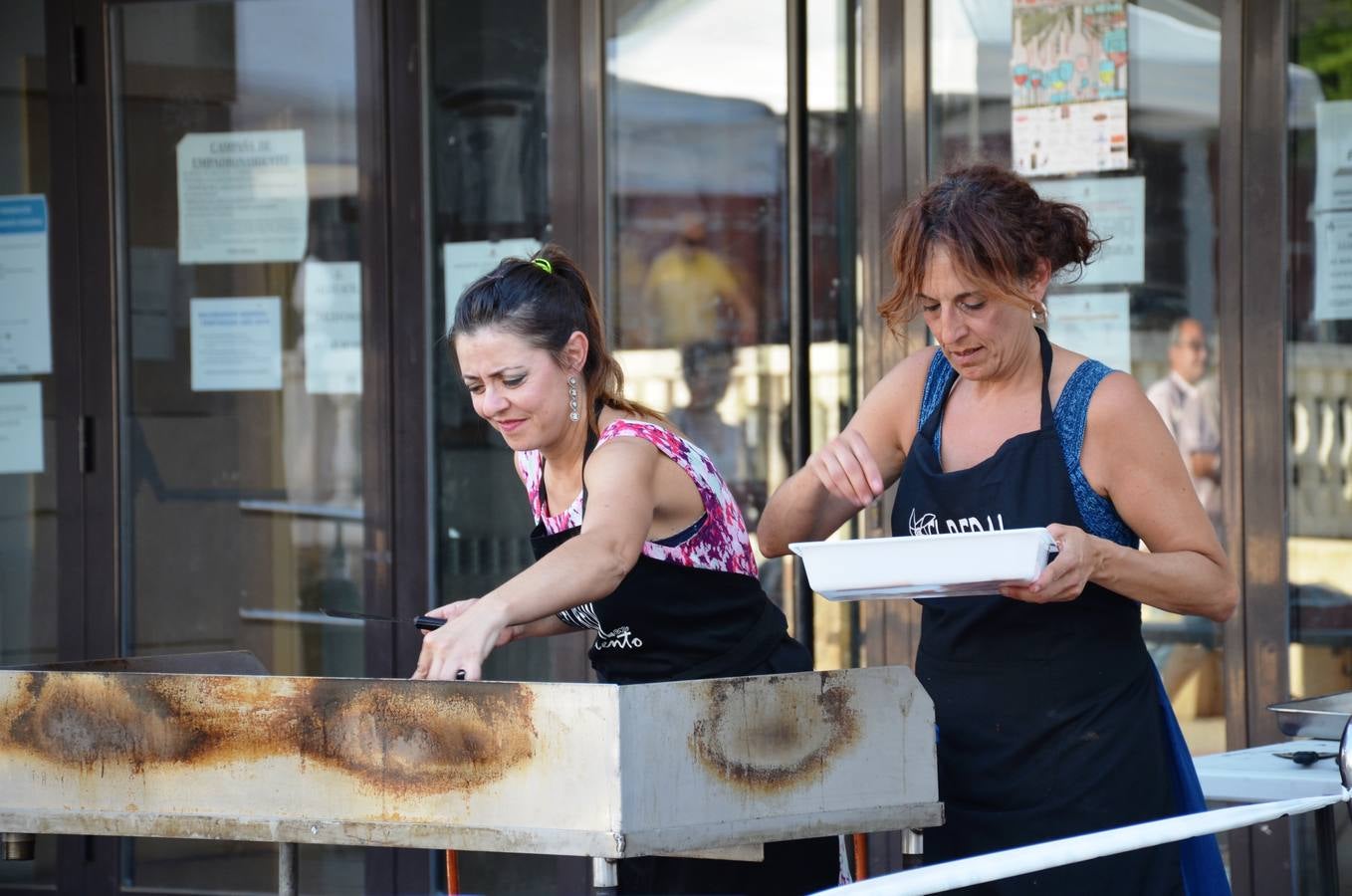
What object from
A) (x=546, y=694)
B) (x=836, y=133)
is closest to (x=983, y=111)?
(x=836, y=133)

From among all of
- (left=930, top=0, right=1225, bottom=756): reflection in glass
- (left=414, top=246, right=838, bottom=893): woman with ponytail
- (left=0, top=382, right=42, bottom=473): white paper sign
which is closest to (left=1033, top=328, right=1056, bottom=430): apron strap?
(left=414, top=246, right=838, bottom=893): woman with ponytail

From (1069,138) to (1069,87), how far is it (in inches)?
5.1

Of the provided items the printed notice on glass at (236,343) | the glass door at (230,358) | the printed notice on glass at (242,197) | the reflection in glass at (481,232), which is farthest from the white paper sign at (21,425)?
the reflection in glass at (481,232)

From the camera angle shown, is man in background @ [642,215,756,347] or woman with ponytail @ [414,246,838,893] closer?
woman with ponytail @ [414,246,838,893]

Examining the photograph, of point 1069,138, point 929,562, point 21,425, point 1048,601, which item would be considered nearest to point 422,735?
point 929,562

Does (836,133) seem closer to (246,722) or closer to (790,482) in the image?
(790,482)

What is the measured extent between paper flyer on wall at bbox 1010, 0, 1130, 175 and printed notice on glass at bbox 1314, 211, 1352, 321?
0.50m

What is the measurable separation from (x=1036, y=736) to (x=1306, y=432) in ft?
6.58

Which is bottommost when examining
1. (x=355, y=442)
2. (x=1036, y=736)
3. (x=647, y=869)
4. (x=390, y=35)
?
(x=647, y=869)

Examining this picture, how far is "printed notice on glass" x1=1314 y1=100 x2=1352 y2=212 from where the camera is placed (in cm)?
374

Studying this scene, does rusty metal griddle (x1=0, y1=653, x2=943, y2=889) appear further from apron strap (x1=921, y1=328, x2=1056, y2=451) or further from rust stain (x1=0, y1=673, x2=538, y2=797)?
apron strap (x1=921, y1=328, x2=1056, y2=451)

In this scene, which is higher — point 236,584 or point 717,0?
point 717,0

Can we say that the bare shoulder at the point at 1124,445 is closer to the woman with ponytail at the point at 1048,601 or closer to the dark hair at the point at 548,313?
the woman with ponytail at the point at 1048,601

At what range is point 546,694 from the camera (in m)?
1.89
